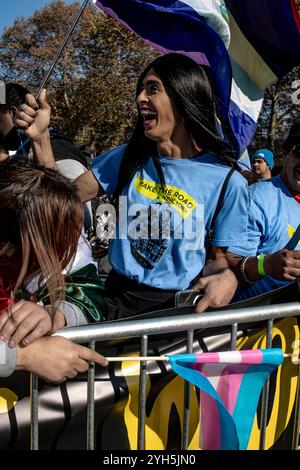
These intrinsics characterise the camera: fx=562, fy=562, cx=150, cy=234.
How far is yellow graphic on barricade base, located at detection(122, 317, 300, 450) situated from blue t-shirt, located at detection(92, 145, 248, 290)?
1.63 ft

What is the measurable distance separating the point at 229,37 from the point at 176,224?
60.3 inches

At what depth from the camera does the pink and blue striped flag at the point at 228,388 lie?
1.75 meters

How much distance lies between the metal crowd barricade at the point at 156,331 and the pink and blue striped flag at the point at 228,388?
8 cm

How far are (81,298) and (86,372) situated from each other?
0.48m

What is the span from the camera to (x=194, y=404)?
1.93m

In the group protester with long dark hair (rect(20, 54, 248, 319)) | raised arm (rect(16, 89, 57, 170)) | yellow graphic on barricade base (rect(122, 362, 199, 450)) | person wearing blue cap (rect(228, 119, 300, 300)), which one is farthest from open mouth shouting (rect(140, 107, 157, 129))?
yellow graphic on barricade base (rect(122, 362, 199, 450))

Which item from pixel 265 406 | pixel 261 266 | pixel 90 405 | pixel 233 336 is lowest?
pixel 265 406

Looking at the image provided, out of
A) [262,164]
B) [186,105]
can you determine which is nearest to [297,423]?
[186,105]

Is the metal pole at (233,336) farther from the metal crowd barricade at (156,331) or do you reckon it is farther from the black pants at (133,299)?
the black pants at (133,299)

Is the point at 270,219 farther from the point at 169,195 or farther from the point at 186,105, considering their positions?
the point at 186,105

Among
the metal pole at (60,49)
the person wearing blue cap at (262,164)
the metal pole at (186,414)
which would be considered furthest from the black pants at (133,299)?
the person wearing blue cap at (262,164)

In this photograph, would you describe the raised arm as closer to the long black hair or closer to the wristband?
the long black hair

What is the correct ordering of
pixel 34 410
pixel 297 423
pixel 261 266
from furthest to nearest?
pixel 261 266
pixel 297 423
pixel 34 410
